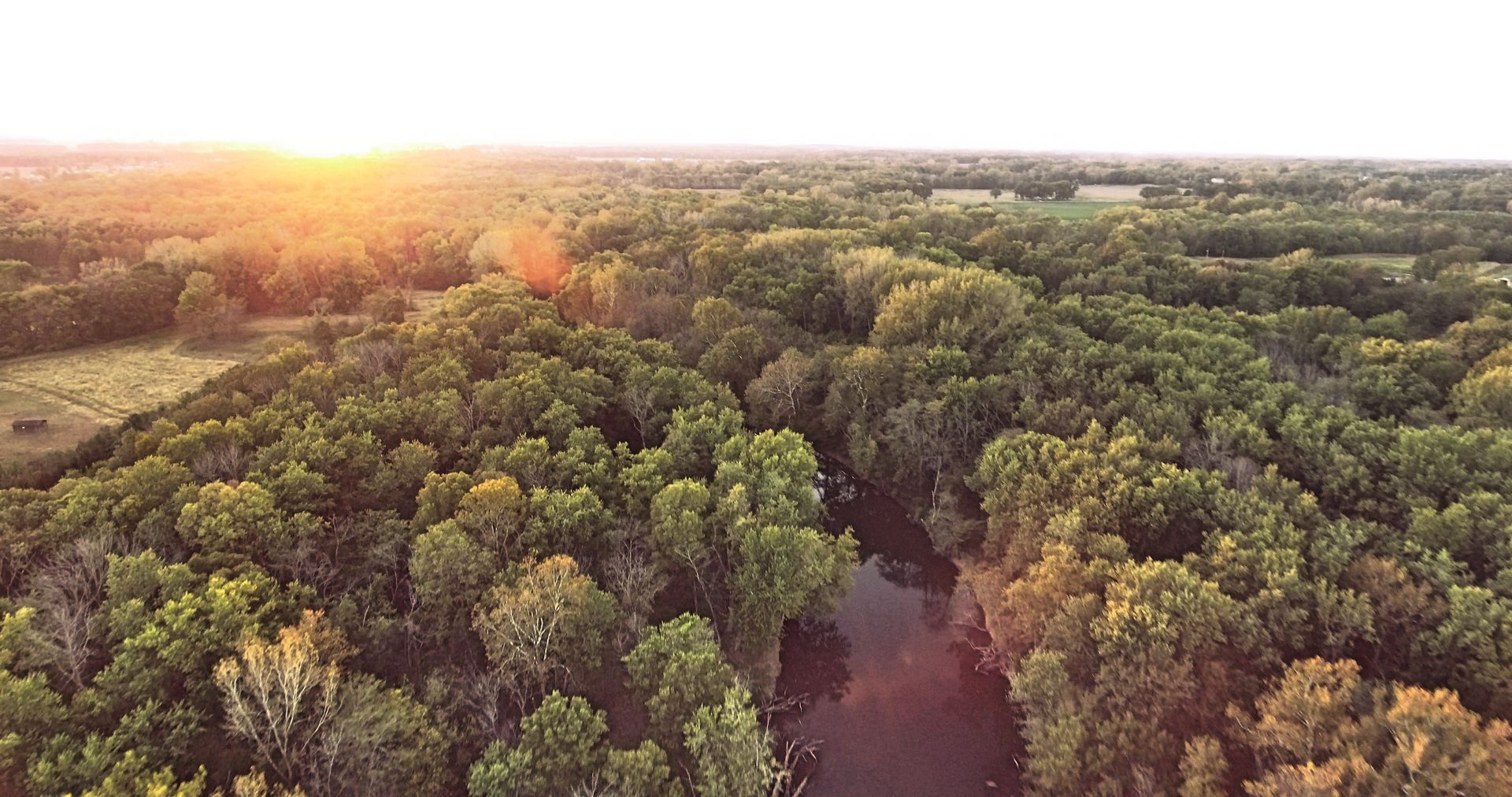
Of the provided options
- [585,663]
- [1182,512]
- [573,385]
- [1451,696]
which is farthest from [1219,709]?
[573,385]

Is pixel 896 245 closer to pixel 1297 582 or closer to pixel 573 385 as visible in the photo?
pixel 573 385

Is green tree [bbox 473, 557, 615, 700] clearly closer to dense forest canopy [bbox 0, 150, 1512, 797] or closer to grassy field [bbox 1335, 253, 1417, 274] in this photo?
dense forest canopy [bbox 0, 150, 1512, 797]

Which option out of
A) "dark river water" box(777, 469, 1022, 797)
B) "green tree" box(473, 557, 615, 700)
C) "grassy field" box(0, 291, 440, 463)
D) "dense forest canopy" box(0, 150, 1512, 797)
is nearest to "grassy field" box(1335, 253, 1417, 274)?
"dense forest canopy" box(0, 150, 1512, 797)

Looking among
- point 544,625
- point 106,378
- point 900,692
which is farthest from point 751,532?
point 106,378

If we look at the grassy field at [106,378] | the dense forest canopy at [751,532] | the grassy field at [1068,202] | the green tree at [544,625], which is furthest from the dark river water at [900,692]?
the grassy field at [1068,202]

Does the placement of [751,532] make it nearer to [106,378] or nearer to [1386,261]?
[106,378]
